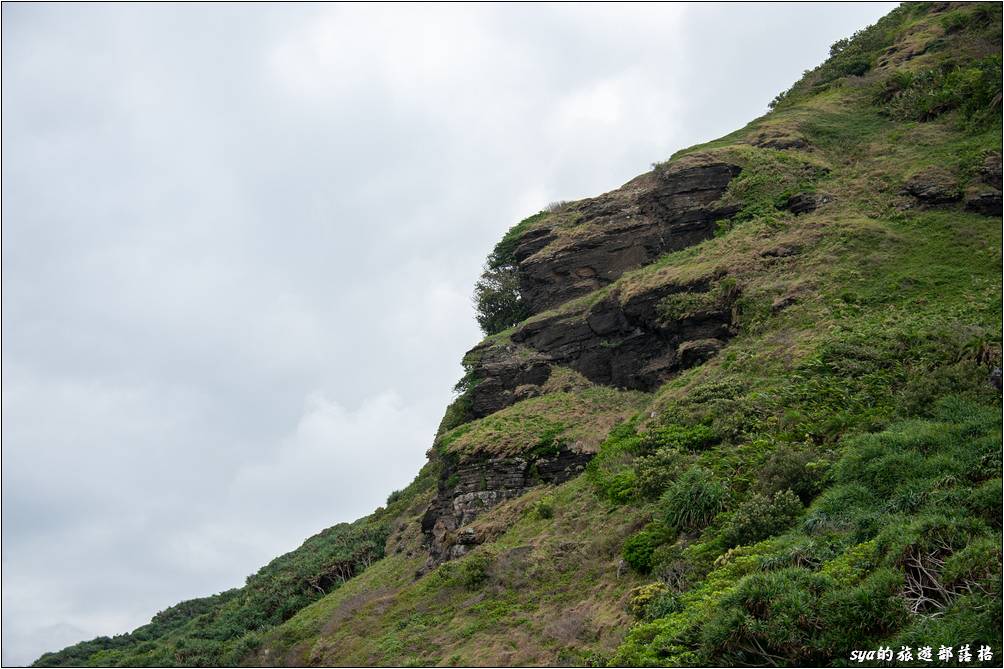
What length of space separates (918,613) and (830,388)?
14.0 meters

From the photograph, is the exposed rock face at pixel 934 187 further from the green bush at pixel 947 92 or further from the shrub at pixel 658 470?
the shrub at pixel 658 470

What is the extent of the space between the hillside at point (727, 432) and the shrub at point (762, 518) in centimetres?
8

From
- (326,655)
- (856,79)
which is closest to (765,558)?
(326,655)

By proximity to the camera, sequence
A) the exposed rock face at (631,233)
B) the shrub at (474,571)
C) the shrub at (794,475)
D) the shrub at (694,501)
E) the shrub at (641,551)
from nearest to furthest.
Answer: the shrub at (794,475) → the shrub at (641,551) → the shrub at (694,501) → the shrub at (474,571) → the exposed rock face at (631,233)

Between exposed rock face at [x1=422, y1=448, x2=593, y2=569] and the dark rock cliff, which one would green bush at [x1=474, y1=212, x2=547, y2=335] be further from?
exposed rock face at [x1=422, y1=448, x2=593, y2=569]

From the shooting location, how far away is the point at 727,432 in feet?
85.0

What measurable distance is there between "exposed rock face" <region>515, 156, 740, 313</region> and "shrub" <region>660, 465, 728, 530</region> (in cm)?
2556

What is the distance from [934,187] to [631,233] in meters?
16.5

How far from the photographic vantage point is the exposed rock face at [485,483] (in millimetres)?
32625

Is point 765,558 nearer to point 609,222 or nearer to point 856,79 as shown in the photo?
point 609,222

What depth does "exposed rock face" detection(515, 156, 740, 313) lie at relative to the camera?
46875 mm

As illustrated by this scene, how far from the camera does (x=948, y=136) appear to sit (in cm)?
4416

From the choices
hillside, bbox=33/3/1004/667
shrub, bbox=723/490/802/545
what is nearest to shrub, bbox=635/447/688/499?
hillside, bbox=33/3/1004/667

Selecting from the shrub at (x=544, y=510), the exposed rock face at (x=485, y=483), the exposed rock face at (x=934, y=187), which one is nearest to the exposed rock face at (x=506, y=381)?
the exposed rock face at (x=485, y=483)
